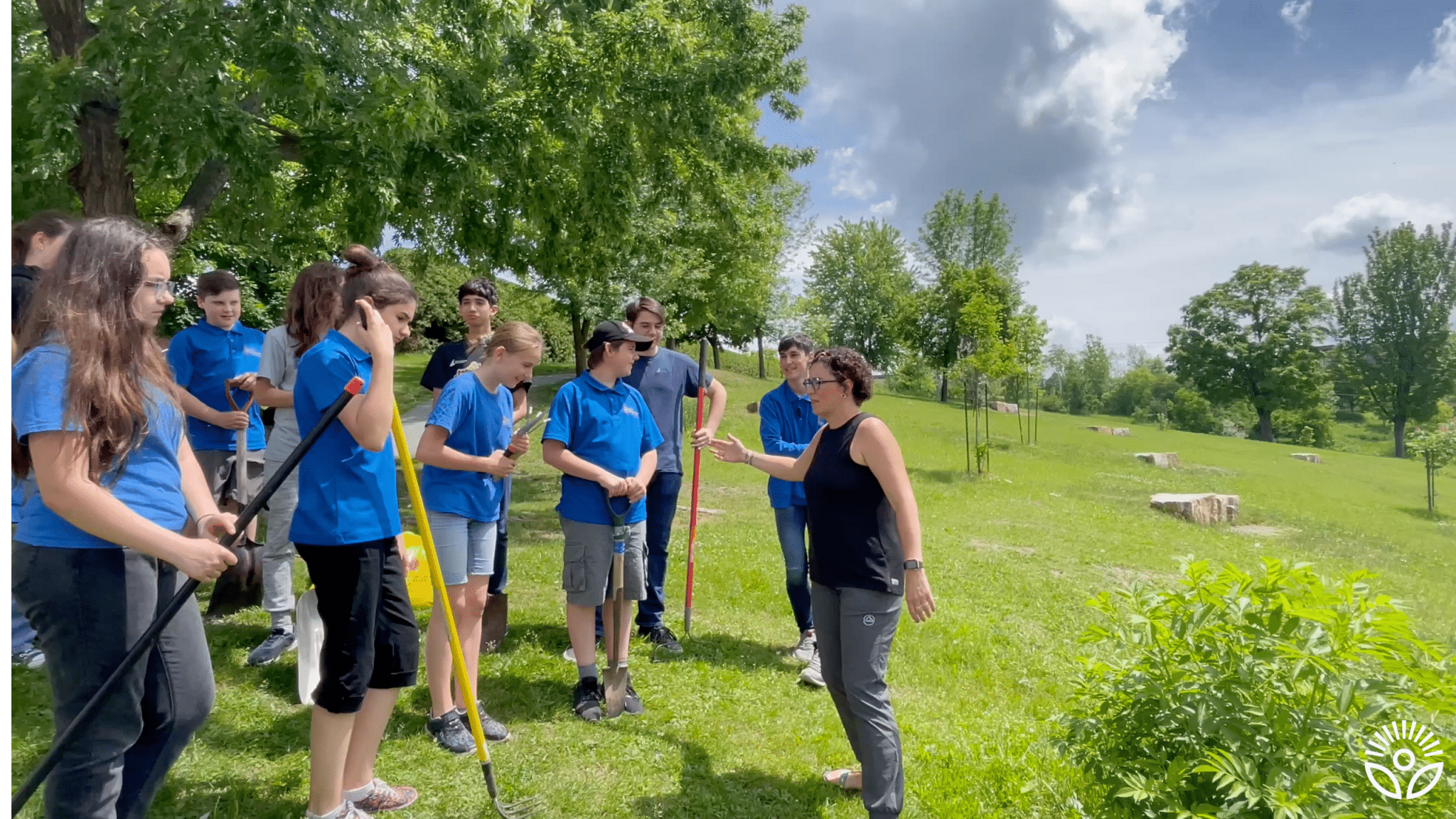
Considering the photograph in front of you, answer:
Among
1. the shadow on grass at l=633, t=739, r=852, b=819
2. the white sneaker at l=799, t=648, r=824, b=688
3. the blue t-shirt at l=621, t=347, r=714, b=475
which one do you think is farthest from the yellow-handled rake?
the blue t-shirt at l=621, t=347, r=714, b=475

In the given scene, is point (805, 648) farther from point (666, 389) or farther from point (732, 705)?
point (666, 389)

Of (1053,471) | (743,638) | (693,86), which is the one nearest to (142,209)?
(693,86)

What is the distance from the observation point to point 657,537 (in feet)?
20.4

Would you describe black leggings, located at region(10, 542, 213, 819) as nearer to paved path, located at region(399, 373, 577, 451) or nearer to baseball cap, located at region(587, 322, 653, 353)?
baseball cap, located at region(587, 322, 653, 353)

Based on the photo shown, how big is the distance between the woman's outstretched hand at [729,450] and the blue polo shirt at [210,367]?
119 inches

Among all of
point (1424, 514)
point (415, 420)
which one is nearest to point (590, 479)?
point (415, 420)

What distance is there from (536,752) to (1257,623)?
3291 millimetres

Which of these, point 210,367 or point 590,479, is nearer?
point 590,479

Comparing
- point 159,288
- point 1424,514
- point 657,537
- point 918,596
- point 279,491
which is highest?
point 159,288

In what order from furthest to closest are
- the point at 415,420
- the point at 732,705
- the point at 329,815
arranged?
1. the point at 415,420
2. the point at 732,705
3. the point at 329,815

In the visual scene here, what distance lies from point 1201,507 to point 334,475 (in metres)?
18.6

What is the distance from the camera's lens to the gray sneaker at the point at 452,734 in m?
4.14

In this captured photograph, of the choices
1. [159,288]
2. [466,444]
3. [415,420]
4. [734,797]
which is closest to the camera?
[159,288]

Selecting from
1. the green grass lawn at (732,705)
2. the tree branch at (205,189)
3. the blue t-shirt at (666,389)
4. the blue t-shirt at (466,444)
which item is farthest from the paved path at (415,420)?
the blue t-shirt at (466,444)
